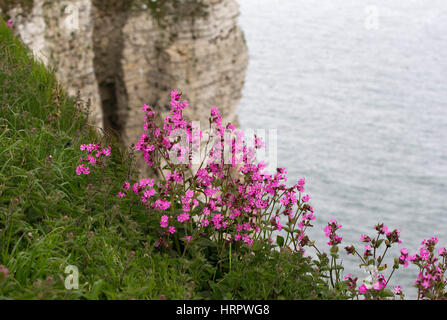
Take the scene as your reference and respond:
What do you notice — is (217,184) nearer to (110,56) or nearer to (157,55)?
(157,55)

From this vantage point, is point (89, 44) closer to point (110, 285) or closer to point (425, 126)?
point (110, 285)

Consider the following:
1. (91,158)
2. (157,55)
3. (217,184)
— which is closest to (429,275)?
(217,184)

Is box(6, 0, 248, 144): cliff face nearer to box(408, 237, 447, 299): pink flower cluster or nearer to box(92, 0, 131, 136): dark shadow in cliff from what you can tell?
box(92, 0, 131, 136): dark shadow in cliff

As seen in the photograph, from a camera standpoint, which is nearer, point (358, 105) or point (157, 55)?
point (157, 55)

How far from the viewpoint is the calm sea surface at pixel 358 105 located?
159ft

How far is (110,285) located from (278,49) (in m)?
74.6

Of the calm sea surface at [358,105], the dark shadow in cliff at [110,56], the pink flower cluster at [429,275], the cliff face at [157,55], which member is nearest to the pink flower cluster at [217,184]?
the pink flower cluster at [429,275]

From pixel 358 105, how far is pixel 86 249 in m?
68.5

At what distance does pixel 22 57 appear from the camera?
5746 mm

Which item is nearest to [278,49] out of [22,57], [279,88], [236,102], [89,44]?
[279,88]

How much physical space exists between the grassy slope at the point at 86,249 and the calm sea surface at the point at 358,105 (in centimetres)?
3021

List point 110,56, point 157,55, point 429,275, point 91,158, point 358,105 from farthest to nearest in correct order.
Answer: point 358,105 → point 110,56 → point 157,55 → point 91,158 → point 429,275

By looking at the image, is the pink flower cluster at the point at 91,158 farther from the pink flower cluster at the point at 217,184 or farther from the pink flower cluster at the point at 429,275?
the pink flower cluster at the point at 429,275

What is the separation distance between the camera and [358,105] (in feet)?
226
